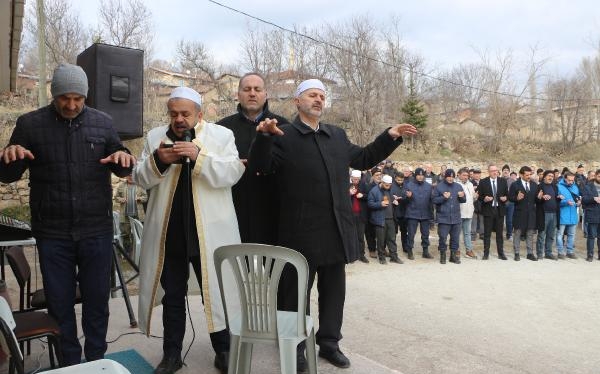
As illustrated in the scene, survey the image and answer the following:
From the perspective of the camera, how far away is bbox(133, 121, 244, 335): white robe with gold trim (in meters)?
2.88

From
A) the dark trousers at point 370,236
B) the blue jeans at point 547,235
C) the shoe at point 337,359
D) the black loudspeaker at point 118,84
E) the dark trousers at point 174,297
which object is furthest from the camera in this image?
the blue jeans at point 547,235

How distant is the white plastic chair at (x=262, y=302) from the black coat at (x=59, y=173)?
0.88 metres

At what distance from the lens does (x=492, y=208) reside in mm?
10078

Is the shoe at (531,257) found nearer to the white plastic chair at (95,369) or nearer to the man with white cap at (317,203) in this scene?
the man with white cap at (317,203)

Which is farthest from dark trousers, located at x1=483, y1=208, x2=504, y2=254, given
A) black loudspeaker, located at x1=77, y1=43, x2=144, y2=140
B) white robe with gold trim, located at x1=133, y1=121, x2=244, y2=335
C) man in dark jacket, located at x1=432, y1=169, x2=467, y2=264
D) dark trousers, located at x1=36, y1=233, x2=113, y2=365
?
dark trousers, located at x1=36, y1=233, x2=113, y2=365

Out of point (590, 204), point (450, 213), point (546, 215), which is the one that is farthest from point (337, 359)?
point (590, 204)

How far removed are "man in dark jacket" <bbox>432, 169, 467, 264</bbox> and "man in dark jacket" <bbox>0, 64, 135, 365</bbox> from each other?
7.69 metres

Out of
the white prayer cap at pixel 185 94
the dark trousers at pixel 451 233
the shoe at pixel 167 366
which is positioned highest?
the white prayer cap at pixel 185 94

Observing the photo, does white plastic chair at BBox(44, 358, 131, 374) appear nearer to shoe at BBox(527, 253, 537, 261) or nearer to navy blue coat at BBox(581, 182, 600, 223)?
shoe at BBox(527, 253, 537, 261)

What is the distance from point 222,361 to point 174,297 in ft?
1.71

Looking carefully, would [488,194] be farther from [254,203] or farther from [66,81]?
[66,81]

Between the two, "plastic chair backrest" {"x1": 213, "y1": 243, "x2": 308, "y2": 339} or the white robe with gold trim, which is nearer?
"plastic chair backrest" {"x1": 213, "y1": 243, "x2": 308, "y2": 339}

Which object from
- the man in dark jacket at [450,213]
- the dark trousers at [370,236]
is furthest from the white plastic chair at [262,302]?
the man in dark jacket at [450,213]

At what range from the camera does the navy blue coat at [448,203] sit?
9547mm
